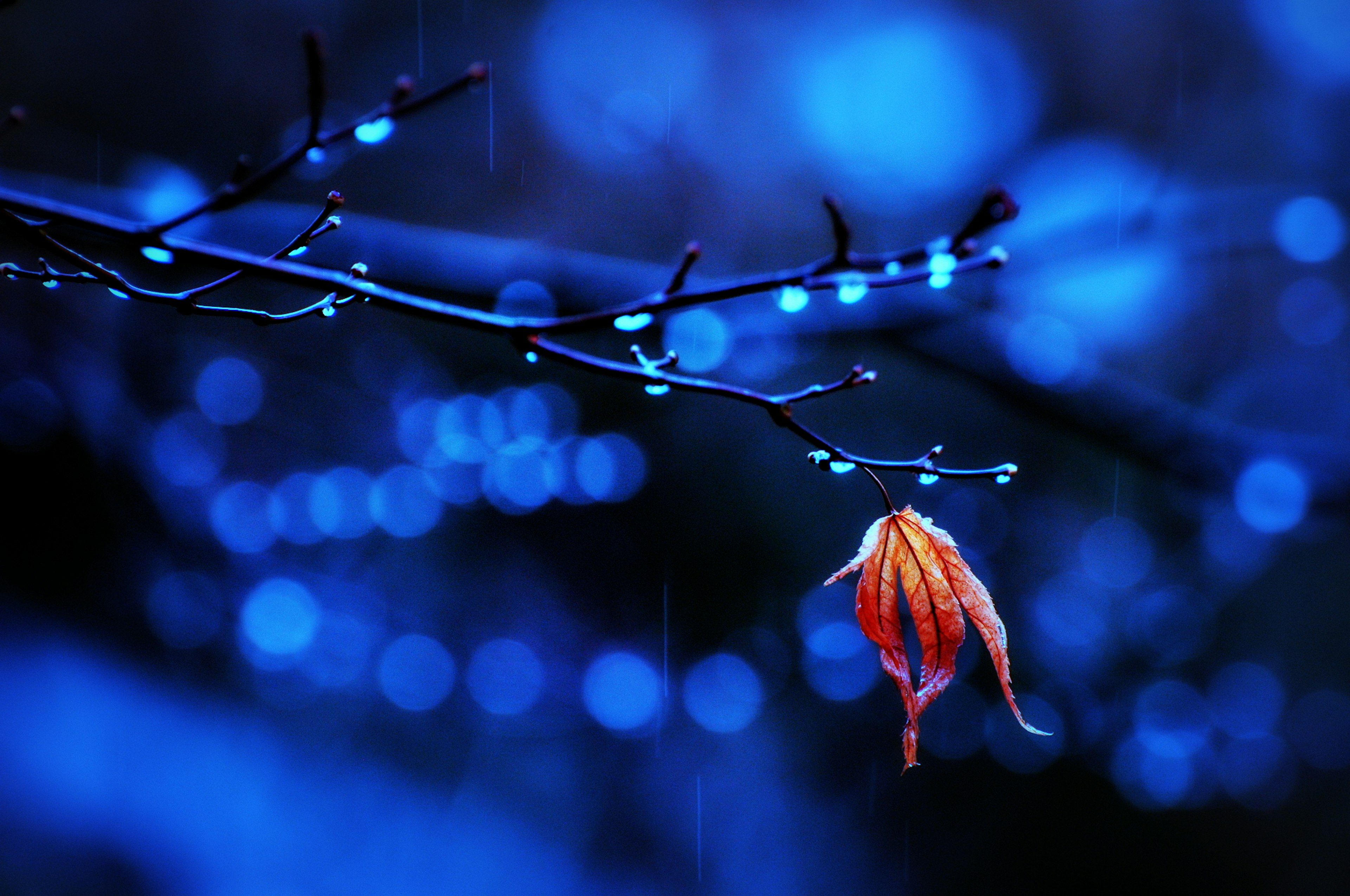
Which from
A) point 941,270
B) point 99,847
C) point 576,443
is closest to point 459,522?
point 576,443

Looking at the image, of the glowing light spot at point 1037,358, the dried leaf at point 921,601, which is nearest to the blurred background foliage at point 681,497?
the glowing light spot at point 1037,358

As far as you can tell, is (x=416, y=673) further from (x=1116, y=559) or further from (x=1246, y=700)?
(x=1246, y=700)

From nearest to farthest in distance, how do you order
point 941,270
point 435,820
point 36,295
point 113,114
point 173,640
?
point 941,270 < point 36,295 < point 113,114 < point 173,640 < point 435,820

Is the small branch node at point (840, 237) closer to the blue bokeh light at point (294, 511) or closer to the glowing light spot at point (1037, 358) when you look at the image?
the glowing light spot at point (1037, 358)

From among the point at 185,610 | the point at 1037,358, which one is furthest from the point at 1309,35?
the point at 185,610

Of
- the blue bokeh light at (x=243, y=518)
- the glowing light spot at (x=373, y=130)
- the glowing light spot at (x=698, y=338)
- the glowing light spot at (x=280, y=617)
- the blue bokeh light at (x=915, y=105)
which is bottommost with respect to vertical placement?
the glowing light spot at (x=280, y=617)

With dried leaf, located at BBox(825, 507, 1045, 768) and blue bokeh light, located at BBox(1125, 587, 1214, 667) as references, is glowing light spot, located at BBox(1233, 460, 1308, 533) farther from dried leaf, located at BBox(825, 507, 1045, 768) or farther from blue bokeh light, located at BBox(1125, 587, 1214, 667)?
dried leaf, located at BBox(825, 507, 1045, 768)

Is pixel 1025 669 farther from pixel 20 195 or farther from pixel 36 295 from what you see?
pixel 36 295
